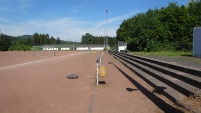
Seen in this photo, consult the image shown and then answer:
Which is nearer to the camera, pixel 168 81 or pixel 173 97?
pixel 173 97

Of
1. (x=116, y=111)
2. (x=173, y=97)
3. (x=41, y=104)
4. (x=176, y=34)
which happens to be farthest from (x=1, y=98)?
(x=176, y=34)

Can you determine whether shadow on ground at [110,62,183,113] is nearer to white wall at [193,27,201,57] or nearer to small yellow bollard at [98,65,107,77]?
small yellow bollard at [98,65,107,77]

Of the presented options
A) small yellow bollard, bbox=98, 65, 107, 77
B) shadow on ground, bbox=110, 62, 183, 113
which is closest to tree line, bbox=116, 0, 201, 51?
small yellow bollard, bbox=98, 65, 107, 77

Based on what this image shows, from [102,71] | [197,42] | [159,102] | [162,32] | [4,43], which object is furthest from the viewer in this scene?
[4,43]

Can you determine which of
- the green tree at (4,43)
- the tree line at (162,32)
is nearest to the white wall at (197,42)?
the tree line at (162,32)

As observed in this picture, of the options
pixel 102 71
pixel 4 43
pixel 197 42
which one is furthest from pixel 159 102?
pixel 4 43

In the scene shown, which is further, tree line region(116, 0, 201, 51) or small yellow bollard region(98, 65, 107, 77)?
tree line region(116, 0, 201, 51)

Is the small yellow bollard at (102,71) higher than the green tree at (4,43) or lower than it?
lower

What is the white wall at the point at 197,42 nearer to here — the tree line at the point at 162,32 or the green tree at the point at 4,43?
the tree line at the point at 162,32

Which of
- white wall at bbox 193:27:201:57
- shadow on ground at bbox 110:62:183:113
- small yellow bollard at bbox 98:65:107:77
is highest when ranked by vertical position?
white wall at bbox 193:27:201:57

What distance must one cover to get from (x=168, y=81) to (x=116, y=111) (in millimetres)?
3022

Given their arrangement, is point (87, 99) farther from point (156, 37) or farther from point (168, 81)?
point (156, 37)

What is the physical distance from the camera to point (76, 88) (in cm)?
1009

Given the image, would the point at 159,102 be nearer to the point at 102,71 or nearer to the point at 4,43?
the point at 102,71
